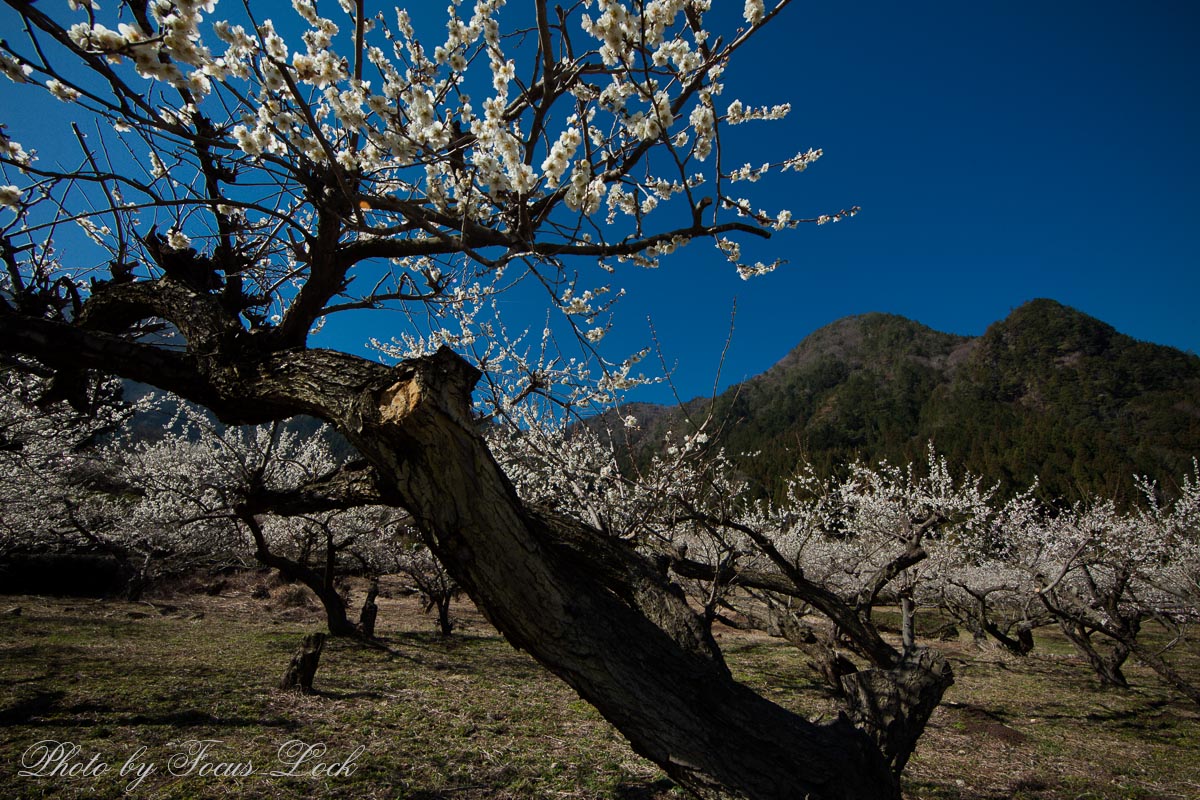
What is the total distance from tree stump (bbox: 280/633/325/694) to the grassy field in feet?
0.56

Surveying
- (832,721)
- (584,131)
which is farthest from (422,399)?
(832,721)

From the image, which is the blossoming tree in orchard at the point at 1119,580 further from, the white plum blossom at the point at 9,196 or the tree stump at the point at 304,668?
the white plum blossom at the point at 9,196

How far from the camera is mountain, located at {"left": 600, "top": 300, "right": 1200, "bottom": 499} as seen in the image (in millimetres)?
44000

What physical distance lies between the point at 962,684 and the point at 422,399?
10743mm

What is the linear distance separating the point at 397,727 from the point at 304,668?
1.43m

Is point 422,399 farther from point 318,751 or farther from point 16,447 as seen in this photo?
point 16,447

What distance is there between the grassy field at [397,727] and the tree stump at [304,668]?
171mm

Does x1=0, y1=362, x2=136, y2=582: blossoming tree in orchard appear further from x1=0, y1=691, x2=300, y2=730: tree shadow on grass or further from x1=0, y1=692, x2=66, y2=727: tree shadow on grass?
x1=0, y1=691, x2=300, y2=730: tree shadow on grass

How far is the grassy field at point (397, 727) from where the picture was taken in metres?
3.51

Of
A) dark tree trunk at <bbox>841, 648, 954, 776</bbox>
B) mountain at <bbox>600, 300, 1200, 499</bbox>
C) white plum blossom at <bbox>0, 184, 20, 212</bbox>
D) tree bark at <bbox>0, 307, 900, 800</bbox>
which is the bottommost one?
dark tree trunk at <bbox>841, 648, 954, 776</bbox>

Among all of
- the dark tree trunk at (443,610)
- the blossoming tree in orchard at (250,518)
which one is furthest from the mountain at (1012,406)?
the dark tree trunk at (443,610)

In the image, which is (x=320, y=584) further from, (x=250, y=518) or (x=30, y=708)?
(x=250, y=518)

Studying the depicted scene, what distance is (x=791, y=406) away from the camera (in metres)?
91.6

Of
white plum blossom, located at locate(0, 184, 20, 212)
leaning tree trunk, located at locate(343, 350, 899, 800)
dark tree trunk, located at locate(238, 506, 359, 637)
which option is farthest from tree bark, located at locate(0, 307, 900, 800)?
dark tree trunk, located at locate(238, 506, 359, 637)
